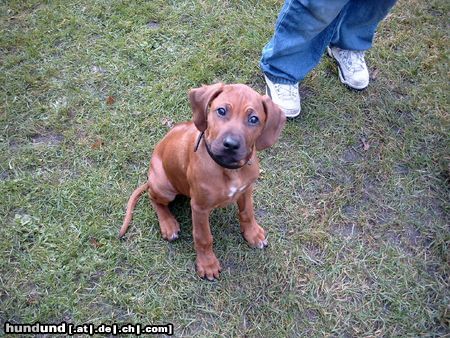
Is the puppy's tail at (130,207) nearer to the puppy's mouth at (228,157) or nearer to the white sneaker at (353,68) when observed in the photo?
the puppy's mouth at (228,157)

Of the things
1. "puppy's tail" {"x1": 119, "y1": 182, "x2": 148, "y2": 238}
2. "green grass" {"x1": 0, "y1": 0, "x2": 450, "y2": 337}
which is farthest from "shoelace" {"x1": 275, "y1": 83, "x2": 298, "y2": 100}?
"puppy's tail" {"x1": 119, "y1": 182, "x2": 148, "y2": 238}

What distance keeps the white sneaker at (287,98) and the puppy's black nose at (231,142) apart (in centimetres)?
170

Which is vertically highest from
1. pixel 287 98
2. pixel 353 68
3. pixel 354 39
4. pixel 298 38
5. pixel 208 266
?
pixel 298 38

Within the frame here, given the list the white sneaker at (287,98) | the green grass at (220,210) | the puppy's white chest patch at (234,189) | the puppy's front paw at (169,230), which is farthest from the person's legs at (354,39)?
the puppy's front paw at (169,230)

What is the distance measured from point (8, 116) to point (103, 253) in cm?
173

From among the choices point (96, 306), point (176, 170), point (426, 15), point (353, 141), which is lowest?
point (96, 306)

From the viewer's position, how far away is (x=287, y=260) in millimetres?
3332

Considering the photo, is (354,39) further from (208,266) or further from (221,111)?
(208,266)

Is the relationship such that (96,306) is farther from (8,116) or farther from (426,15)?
(426,15)

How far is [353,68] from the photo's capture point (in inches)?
168

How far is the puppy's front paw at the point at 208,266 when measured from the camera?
10.4ft

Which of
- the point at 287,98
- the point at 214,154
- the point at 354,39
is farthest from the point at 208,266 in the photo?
the point at 354,39

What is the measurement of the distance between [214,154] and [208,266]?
1.05 m

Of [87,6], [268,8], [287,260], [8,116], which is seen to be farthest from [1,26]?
[287,260]
